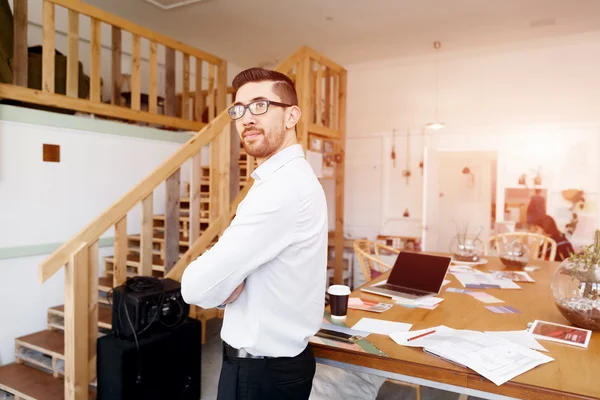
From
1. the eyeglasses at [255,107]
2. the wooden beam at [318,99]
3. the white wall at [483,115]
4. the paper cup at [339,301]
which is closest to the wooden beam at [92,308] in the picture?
the paper cup at [339,301]

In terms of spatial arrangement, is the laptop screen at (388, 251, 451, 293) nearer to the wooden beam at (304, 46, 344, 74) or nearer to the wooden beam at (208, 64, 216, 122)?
the wooden beam at (304, 46, 344, 74)

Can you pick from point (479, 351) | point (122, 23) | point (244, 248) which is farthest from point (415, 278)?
point (122, 23)

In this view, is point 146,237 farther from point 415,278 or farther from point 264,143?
point 264,143

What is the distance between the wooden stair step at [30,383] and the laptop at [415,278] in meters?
1.86

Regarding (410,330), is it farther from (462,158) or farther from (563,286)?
(462,158)

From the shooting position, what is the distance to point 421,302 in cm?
192

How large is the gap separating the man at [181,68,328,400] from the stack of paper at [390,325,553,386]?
0.38 meters

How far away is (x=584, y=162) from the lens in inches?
207

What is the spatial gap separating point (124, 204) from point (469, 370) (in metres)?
2.16

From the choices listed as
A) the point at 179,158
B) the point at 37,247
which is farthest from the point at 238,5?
the point at 37,247

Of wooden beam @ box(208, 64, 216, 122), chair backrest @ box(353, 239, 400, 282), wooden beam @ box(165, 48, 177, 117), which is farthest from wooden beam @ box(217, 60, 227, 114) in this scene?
chair backrest @ box(353, 239, 400, 282)

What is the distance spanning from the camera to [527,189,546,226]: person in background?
549cm

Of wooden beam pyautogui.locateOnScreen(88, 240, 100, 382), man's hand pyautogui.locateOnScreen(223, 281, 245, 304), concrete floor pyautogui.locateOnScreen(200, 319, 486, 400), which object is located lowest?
concrete floor pyautogui.locateOnScreen(200, 319, 486, 400)

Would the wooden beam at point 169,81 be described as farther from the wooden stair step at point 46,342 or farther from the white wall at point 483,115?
the white wall at point 483,115
